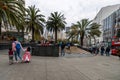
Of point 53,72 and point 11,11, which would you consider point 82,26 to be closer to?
point 11,11

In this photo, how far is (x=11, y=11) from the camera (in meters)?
27.6

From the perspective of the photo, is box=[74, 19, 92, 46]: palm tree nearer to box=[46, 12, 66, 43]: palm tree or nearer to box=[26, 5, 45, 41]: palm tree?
box=[46, 12, 66, 43]: palm tree

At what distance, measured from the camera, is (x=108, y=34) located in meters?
106

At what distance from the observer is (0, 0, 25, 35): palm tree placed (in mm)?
26500

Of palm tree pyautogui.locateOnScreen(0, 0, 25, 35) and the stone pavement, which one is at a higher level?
palm tree pyautogui.locateOnScreen(0, 0, 25, 35)

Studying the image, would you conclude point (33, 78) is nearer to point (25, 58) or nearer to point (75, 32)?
point (25, 58)

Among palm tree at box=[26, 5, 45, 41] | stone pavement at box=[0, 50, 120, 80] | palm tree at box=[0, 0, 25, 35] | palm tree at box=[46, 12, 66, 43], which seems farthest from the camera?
palm tree at box=[46, 12, 66, 43]

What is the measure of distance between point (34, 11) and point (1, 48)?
59.8 ft

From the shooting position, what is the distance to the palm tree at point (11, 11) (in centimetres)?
2650

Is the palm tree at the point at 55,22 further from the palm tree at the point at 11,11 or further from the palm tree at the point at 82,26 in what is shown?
the palm tree at the point at 11,11

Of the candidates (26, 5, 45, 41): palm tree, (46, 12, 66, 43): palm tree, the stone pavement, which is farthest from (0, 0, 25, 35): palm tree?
(46, 12, 66, 43): palm tree

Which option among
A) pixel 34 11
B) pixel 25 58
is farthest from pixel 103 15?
pixel 25 58

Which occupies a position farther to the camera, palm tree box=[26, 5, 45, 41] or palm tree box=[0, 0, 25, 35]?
palm tree box=[26, 5, 45, 41]

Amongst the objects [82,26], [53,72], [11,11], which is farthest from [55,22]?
[53,72]
